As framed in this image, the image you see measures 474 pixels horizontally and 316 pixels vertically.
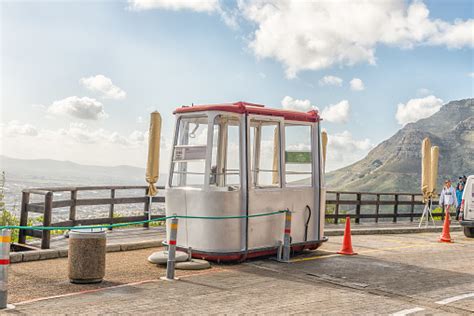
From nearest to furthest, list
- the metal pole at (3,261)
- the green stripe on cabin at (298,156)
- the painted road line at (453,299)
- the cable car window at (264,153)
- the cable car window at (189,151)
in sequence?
the metal pole at (3,261), the painted road line at (453,299), the cable car window at (189,151), the green stripe on cabin at (298,156), the cable car window at (264,153)

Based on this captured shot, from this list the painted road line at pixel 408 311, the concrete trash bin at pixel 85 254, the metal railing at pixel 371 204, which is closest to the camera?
the painted road line at pixel 408 311

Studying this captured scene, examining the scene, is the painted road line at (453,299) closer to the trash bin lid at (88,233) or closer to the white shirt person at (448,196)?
the trash bin lid at (88,233)

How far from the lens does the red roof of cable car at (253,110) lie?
10539 mm

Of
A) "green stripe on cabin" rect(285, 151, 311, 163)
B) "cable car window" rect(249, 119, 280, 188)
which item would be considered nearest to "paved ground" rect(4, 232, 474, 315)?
"cable car window" rect(249, 119, 280, 188)

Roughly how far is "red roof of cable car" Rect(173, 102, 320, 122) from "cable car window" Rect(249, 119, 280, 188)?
369 millimetres

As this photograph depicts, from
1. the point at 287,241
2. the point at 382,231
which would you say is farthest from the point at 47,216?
the point at 382,231

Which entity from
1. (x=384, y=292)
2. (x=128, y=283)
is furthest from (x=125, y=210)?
(x=384, y=292)

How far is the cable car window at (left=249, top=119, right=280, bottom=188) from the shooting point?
1173cm

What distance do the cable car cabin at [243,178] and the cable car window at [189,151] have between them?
0.7 inches

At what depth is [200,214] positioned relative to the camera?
10.5 meters

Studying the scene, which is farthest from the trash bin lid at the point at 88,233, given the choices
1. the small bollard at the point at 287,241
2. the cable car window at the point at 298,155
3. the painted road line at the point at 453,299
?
the painted road line at the point at 453,299

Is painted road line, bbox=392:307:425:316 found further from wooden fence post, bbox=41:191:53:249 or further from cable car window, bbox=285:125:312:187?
wooden fence post, bbox=41:191:53:249

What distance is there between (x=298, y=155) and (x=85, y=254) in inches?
202

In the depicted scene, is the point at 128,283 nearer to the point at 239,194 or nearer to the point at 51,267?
the point at 51,267
